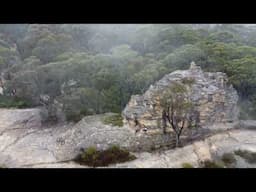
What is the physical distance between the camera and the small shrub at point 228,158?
11112 millimetres

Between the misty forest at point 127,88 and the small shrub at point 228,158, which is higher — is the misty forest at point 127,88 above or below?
above

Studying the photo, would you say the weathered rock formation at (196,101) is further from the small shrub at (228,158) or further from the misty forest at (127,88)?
the small shrub at (228,158)

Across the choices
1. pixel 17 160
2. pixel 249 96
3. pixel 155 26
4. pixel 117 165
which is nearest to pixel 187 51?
pixel 249 96

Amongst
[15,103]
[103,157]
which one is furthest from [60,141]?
[15,103]

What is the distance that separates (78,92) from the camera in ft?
45.9

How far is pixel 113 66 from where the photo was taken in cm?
1546

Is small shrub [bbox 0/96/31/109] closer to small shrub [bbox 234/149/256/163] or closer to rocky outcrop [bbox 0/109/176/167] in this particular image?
rocky outcrop [bbox 0/109/176/167]

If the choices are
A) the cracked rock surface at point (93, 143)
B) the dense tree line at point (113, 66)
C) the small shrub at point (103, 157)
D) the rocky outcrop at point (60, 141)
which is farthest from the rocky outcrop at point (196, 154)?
the dense tree line at point (113, 66)

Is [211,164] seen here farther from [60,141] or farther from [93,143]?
[60,141]

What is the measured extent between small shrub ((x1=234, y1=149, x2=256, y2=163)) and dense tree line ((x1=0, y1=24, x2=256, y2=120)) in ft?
9.90

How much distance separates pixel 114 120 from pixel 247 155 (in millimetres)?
4993

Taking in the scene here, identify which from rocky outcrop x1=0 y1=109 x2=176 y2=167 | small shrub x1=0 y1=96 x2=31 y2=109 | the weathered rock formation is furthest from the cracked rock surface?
small shrub x1=0 y1=96 x2=31 y2=109

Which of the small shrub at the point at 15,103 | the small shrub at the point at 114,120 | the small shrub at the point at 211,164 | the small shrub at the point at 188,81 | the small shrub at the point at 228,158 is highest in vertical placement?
the small shrub at the point at 188,81

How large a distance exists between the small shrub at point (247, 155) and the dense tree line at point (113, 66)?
3019 millimetres
